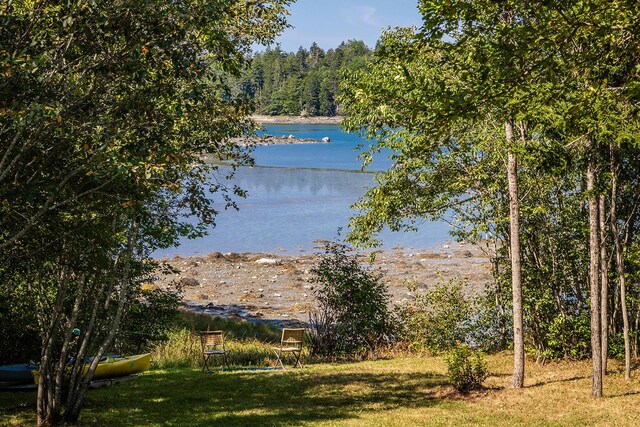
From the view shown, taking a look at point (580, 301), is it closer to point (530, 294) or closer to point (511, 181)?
point (530, 294)

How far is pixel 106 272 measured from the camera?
11.1 m

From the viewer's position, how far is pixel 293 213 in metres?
53.6

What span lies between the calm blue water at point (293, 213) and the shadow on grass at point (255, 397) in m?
26.1

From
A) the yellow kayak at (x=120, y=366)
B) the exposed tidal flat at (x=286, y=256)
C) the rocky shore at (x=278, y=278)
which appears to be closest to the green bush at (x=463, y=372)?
the exposed tidal flat at (x=286, y=256)

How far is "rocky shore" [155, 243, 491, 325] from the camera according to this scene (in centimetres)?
3106

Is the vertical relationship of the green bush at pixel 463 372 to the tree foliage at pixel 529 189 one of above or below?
below

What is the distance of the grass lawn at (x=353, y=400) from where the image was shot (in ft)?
39.0

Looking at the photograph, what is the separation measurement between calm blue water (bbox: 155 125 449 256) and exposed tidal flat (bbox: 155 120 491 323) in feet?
0.26

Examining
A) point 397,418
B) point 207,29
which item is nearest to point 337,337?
point 397,418

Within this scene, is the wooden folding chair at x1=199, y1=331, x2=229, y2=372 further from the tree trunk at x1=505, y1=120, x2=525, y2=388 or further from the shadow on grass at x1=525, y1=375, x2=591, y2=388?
the shadow on grass at x1=525, y1=375, x2=591, y2=388

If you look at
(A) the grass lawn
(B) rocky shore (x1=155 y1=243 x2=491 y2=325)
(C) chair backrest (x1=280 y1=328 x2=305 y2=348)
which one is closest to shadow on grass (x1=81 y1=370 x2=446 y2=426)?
(A) the grass lawn

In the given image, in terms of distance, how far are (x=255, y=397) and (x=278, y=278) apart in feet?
74.0

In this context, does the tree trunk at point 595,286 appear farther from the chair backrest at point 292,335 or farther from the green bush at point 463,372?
the chair backrest at point 292,335

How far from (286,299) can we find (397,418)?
68.9ft
